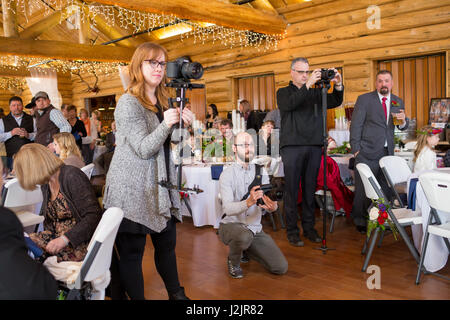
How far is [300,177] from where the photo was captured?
4.35 metres

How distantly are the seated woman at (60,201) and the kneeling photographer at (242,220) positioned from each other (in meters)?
1.34

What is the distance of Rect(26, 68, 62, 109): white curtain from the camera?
46.8ft

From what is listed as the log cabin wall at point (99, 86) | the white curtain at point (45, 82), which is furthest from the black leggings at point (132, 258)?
the white curtain at point (45, 82)

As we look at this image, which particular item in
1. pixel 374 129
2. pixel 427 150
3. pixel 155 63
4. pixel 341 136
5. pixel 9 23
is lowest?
pixel 427 150

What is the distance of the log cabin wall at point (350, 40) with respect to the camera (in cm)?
698

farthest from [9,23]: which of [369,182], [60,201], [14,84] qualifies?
[369,182]

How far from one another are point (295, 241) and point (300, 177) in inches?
25.1

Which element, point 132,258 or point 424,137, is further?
point 424,137

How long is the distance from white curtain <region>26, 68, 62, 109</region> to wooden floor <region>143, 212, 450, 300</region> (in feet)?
39.0

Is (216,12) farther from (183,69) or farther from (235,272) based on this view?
(183,69)

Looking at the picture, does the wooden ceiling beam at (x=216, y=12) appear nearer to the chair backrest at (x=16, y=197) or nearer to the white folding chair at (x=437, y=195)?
the chair backrest at (x=16, y=197)
